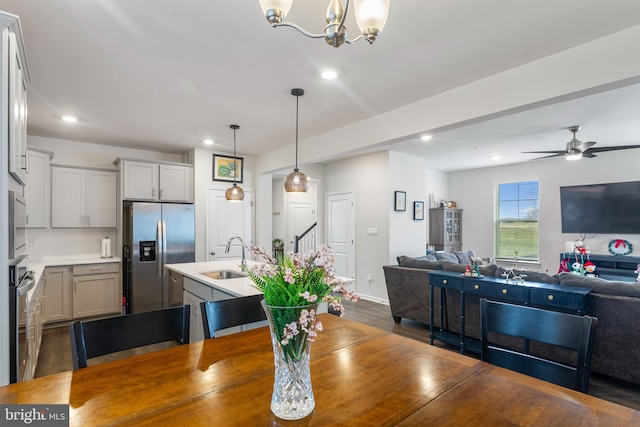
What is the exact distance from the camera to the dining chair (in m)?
1.31

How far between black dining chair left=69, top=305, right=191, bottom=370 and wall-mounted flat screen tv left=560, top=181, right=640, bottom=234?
7.14 meters

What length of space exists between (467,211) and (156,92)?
7.05 metres

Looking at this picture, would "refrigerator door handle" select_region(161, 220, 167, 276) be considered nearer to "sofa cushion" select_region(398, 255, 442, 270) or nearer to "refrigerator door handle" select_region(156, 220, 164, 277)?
"refrigerator door handle" select_region(156, 220, 164, 277)

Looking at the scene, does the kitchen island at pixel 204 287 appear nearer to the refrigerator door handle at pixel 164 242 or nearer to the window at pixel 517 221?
the refrigerator door handle at pixel 164 242

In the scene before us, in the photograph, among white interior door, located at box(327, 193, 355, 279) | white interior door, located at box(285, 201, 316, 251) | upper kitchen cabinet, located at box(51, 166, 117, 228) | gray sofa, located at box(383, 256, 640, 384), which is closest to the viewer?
gray sofa, located at box(383, 256, 640, 384)

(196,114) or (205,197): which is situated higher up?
(196,114)

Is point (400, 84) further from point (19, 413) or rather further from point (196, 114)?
point (19, 413)

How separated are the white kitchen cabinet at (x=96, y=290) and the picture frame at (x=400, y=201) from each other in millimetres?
4296

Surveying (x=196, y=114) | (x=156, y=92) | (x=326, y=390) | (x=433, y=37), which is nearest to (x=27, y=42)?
(x=156, y=92)

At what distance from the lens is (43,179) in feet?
14.1

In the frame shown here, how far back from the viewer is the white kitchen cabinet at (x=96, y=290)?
447 centimetres

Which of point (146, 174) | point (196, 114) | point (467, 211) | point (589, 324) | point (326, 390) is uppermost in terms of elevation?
point (196, 114)

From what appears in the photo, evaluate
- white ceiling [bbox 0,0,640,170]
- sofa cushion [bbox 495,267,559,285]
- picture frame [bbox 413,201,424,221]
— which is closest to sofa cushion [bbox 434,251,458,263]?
picture frame [bbox 413,201,424,221]

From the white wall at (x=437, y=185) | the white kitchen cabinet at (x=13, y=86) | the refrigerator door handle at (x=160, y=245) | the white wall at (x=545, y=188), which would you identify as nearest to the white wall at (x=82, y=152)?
the refrigerator door handle at (x=160, y=245)
